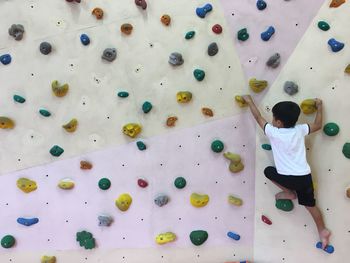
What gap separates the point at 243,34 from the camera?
2074 millimetres

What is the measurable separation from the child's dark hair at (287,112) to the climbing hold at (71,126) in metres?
0.98

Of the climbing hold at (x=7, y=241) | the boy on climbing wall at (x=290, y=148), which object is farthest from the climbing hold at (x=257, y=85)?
the climbing hold at (x=7, y=241)

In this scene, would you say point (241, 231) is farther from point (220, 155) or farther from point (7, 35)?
point (7, 35)

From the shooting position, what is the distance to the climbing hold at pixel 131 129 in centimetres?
214

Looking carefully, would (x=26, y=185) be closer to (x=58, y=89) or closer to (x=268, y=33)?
(x=58, y=89)

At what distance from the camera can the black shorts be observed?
202cm

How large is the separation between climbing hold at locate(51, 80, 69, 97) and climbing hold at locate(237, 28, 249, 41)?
34.5 inches

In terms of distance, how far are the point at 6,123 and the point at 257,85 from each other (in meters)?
1.26

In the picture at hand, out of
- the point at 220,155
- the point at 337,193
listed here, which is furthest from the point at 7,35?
the point at 337,193

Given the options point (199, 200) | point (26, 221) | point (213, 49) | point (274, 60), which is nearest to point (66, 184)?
point (26, 221)

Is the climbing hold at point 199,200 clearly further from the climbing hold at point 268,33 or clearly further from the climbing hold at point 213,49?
the climbing hold at point 268,33

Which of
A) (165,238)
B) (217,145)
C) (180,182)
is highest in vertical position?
(217,145)

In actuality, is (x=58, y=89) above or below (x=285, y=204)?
above

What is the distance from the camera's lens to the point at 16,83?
2162 mm
